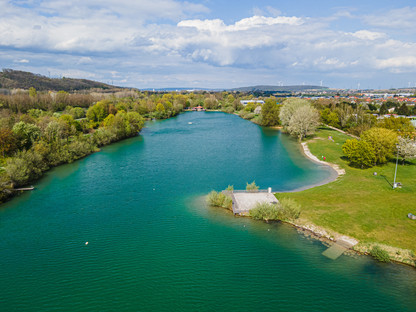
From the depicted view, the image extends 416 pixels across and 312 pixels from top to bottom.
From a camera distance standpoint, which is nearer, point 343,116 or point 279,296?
point 279,296

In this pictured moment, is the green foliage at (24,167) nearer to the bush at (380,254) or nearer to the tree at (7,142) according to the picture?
the tree at (7,142)

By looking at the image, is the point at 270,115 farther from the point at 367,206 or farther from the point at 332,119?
the point at 367,206

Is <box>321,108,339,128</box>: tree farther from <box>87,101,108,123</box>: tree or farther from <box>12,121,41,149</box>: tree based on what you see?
<box>12,121,41,149</box>: tree

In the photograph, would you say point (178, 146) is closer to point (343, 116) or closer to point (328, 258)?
point (328, 258)

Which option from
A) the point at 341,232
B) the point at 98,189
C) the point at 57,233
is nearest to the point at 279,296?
the point at 341,232

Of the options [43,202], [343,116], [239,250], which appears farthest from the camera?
[343,116]

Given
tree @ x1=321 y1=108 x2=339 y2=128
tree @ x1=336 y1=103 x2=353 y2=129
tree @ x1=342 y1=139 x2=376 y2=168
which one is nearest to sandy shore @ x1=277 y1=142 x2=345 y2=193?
tree @ x1=342 y1=139 x2=376 y2=168
